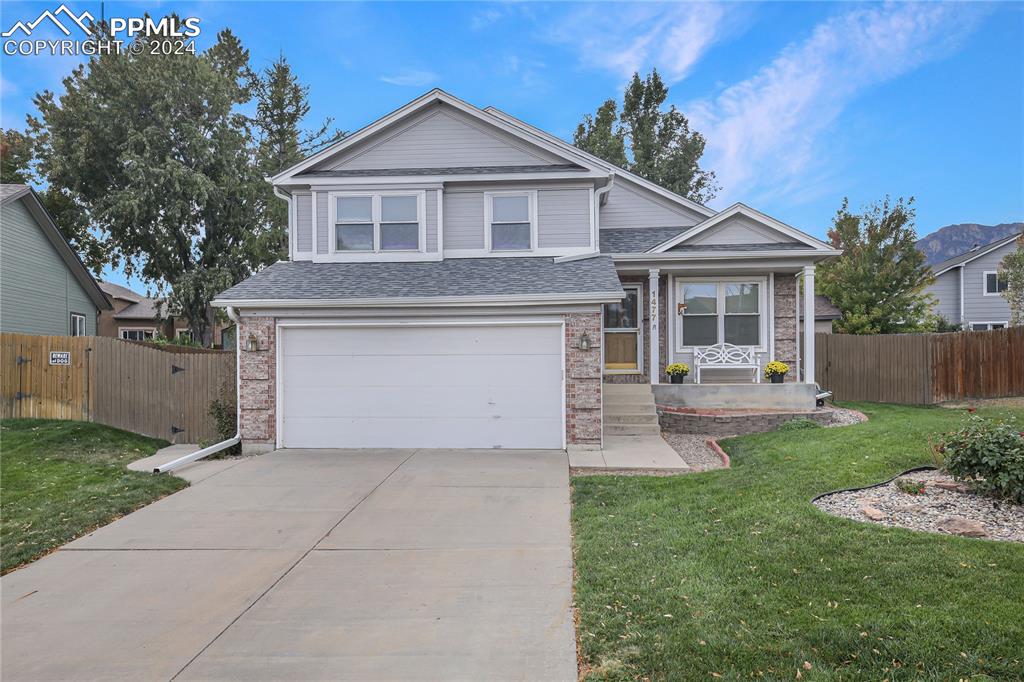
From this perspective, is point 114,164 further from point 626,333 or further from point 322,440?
point 626,333

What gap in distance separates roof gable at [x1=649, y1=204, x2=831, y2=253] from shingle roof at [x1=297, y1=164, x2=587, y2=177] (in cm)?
283

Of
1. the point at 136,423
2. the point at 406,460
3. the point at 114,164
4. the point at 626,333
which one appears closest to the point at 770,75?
the point at 626,333

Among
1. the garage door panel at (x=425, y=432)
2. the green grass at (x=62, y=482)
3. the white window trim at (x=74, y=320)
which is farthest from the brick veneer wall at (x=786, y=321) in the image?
the white window trim at (x=74, y=320)

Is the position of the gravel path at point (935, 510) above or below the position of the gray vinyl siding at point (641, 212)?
below

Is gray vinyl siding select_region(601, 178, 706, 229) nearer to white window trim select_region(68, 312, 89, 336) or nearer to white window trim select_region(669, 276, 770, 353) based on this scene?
white window trim select_region(669, 276, 770, 353)

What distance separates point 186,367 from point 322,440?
3304 millimetres

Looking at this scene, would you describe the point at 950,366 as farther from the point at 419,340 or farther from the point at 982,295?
the point at 982,295

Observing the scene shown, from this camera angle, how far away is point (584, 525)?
5699 millimetres

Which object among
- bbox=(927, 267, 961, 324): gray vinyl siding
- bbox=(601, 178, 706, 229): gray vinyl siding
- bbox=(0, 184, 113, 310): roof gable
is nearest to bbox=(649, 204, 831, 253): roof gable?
bbox=(601, 178, 706, 229): gray vinyl siding

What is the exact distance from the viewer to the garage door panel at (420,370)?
9.58 m

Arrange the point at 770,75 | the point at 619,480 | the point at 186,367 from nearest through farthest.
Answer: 1. the point at 619,480
2. the point at 186,367
3. the point at 770,75

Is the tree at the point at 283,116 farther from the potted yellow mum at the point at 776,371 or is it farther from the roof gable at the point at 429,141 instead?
the potted yellow mum at the point at 776,371

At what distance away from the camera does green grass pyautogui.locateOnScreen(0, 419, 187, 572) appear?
5.82 metres

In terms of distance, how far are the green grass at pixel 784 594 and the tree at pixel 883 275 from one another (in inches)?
668
